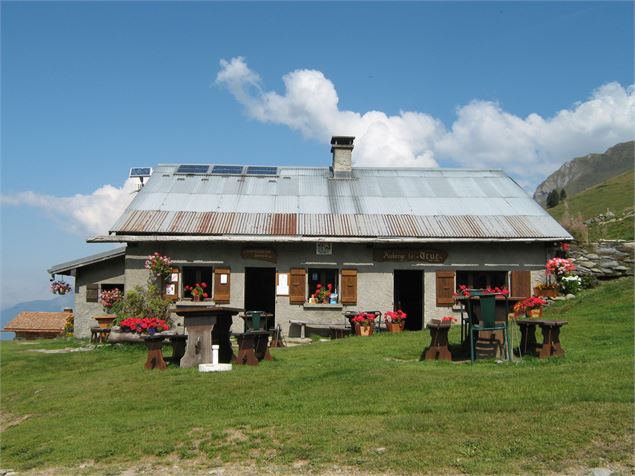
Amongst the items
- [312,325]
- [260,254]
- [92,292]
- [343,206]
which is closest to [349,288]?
[312,325]

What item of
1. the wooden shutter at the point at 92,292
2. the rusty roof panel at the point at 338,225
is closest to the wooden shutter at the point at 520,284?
the rusty roof panel at the point at 338,225

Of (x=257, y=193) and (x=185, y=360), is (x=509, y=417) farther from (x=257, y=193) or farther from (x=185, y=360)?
(x=257, y=193)

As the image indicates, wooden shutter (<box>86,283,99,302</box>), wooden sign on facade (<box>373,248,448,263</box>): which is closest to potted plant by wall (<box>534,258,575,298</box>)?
wooden sign on facade (<box>373,248,448,263</box>)

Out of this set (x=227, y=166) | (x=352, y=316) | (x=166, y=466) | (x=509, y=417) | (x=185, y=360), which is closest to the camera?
(x=166, y=466)

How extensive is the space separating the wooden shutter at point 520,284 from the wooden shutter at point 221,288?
28.4 feet

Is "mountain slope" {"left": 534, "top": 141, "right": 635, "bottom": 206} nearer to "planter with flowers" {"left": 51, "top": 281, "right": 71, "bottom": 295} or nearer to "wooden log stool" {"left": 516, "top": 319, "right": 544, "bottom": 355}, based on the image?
"planter with flowers" {"left": 51, "top": 281, "right": 71, "bottom": 295}

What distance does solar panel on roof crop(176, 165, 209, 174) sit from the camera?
23175mm

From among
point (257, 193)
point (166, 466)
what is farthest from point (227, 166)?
point (166, 466)

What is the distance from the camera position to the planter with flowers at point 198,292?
18.8m

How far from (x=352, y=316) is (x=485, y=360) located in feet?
23.5

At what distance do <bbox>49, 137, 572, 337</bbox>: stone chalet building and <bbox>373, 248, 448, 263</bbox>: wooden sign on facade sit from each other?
0.03 m

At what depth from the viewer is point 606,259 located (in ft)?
65.8

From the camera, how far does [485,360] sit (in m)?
11.0

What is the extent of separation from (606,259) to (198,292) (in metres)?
13.0
